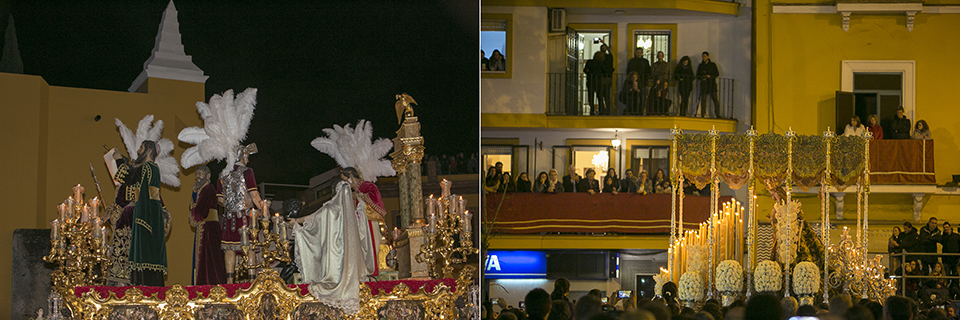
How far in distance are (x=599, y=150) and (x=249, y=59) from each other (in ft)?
24.4

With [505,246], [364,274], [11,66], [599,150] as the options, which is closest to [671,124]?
[599,150]

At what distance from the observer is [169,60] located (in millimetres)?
9797

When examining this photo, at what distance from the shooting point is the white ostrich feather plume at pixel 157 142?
354 inches

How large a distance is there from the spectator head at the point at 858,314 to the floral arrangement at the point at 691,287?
3.52m

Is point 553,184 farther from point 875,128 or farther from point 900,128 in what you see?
point 900,128

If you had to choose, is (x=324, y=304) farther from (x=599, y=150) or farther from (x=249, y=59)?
(x=599, y=150)

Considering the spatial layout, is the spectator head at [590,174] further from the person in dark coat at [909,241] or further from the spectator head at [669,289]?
the person in dark coat at [909,241]

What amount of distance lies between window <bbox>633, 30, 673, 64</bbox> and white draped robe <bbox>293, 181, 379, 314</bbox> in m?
9.16

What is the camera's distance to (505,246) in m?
14.5

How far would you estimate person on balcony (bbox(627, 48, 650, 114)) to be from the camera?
1497cm

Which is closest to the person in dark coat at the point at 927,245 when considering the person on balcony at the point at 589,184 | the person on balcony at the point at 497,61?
the person on balcony at the point at 589,184

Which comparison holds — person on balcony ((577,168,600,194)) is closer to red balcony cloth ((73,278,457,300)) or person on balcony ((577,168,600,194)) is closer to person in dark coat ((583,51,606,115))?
person in dark coat ((583,51,606,115))

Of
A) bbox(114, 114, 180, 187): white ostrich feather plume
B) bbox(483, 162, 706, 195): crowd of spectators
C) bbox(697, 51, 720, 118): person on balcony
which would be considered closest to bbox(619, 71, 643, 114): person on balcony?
bbox(697, 51, 720, 118): person on balcony

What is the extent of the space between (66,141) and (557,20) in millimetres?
8015
